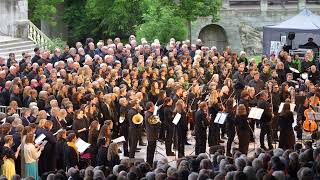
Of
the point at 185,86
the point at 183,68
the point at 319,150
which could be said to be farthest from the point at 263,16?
the point at 319,150

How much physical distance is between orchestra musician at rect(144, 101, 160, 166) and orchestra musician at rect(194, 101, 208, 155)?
3.90 feet

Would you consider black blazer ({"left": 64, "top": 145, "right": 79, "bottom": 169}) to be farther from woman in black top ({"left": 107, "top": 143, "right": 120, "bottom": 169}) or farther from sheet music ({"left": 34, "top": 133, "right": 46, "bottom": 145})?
woman in black top ({"left": 107, "top": 143, "right": 120, "bottom": 169})

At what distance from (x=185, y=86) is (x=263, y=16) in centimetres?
1869

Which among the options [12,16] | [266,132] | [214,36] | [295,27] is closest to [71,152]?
[266,132]

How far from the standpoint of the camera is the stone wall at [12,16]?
42.2m

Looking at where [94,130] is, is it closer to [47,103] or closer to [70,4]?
[47,103]

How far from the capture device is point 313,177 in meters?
18.4

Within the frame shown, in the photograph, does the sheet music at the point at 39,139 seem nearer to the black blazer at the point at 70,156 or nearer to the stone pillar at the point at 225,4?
the black blazer at the point at 70,156

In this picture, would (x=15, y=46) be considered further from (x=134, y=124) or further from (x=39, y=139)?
(x=39, y=139)

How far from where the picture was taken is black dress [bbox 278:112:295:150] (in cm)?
2623

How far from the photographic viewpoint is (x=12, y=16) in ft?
139

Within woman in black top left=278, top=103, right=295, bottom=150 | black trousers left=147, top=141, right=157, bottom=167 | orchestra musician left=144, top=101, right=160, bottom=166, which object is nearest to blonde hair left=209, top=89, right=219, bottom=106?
woman in black top left=278, top=103, right=295, bottom=150

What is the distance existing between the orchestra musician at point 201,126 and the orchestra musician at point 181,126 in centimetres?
39

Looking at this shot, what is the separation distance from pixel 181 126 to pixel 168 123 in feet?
2.03
